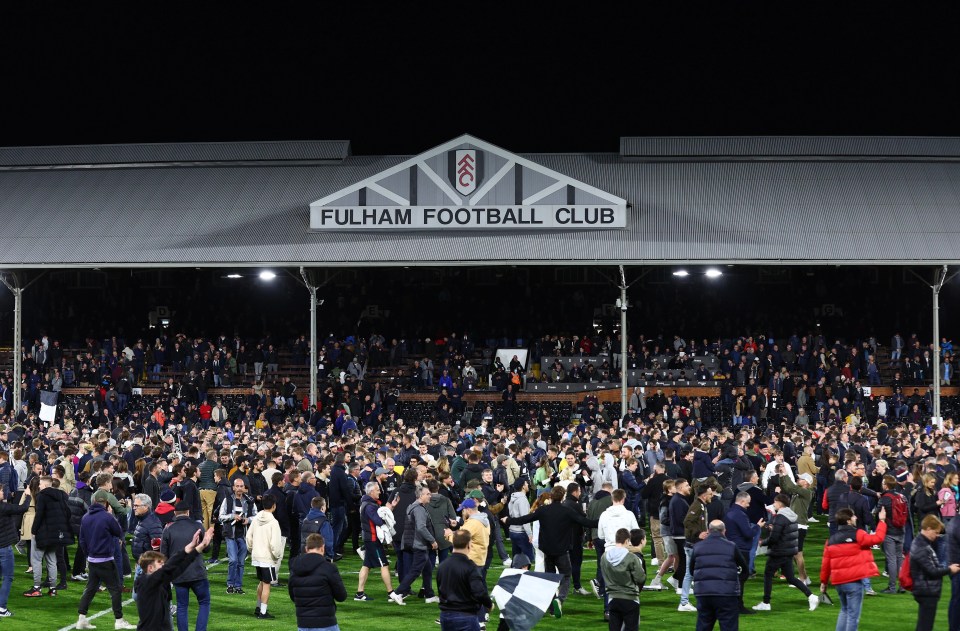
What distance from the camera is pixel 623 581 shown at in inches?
500

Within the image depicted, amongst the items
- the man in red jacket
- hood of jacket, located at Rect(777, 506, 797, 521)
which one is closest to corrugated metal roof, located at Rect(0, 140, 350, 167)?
hood of jacket, located at Rect(777, 506, 797, 521)

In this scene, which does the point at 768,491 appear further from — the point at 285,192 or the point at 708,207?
the point at 285,192

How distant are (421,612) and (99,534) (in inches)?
160

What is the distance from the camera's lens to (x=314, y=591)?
11195 mm

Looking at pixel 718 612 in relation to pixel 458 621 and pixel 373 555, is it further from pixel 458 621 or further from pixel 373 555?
pixel 373 555

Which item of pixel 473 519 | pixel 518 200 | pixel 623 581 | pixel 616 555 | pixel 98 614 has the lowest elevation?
pixel 98 614

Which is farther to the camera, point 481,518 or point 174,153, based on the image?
point 174,153

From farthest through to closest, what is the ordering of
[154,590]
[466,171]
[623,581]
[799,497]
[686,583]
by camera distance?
[466,171], [799,497], [686,583], [623,581], [154,590]

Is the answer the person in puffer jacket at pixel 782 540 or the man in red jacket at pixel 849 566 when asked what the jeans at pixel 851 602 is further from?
the person in puffer jacket at pixel 782 540

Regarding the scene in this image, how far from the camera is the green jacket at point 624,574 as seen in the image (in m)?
12.7

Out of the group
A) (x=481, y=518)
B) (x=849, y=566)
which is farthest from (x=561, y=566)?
(x=849, y=566)

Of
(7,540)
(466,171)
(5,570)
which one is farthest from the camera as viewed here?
(466,171)

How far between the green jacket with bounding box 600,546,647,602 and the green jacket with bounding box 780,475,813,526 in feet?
16.8

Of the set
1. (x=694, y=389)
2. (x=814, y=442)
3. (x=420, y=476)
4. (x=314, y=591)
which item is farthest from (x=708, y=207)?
(x=314, y=591)
